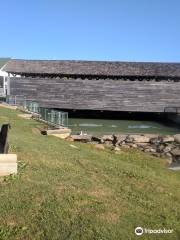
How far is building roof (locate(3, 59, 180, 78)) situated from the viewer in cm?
4203

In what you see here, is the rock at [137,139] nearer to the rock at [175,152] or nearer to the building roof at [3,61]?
the rock at [175,152]

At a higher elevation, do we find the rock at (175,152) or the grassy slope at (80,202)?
the grassy slope at (80,202)

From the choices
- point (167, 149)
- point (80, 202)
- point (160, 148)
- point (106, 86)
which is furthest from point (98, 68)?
point (80, 202)

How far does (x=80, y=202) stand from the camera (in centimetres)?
638

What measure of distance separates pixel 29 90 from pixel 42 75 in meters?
2.75

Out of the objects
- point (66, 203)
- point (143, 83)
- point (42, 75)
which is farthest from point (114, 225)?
point (42, 75)

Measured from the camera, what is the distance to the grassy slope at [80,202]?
5443 mm

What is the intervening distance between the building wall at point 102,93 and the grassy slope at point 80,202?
1268 inches

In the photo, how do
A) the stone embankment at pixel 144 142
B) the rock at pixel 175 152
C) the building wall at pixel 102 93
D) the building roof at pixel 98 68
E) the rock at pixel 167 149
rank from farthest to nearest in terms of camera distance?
the building roof at pixel 98 68 → the building wall at pixel 102 93 → the stone embankment at pixel 144 142 → the rock at pixel 167 149 → the rock at pixel 175 152

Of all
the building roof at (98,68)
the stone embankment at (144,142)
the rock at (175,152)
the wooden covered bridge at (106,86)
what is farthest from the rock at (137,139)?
the building roof at (98,68)

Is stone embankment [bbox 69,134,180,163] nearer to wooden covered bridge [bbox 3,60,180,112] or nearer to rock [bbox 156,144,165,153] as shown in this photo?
rock [bbox 156,144,165,153]

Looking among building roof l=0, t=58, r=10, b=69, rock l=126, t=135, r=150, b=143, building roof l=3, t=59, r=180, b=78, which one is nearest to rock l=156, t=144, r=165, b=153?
rock l=126, t=135, r=150, b=143

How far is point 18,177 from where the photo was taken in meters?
7.15

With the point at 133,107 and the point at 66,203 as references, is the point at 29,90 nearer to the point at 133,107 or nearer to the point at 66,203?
the point at 133,107
